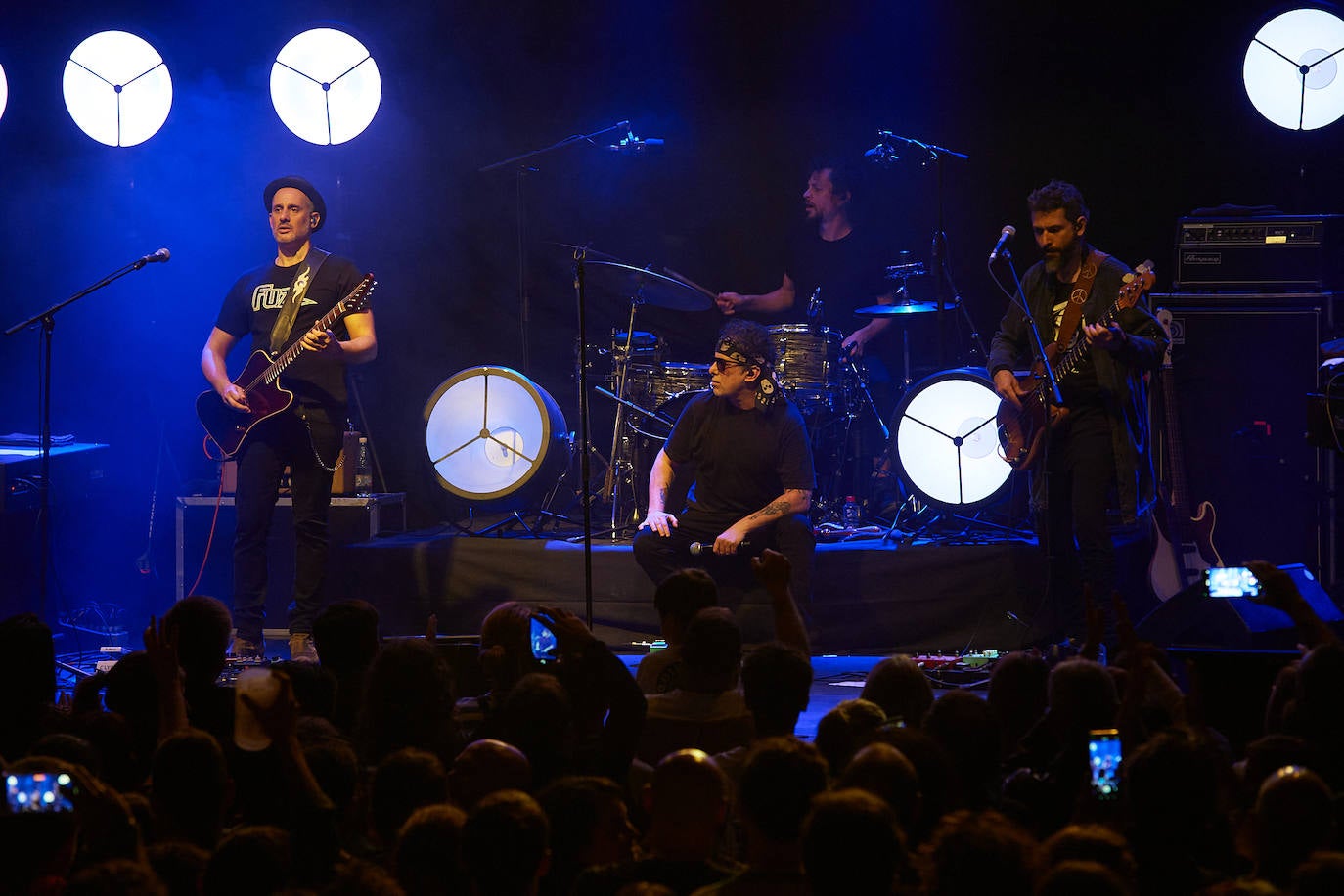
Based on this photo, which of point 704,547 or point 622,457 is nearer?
point 704,547

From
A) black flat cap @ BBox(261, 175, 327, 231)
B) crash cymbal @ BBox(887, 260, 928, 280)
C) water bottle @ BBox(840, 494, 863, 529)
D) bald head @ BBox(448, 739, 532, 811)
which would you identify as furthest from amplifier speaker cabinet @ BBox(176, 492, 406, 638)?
bald head @ BBox(448, 739, 532, 811)

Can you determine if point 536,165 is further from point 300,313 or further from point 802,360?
point 300,313

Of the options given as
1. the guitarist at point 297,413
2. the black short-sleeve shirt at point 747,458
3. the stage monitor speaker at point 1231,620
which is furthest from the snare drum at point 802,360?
the stage monitor speaker at point 1231,620

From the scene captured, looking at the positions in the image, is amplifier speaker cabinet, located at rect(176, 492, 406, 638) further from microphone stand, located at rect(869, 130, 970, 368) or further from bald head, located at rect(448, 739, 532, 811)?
bald head, located at rect(448, 739, 532, 811)

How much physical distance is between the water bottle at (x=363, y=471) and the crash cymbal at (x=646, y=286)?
1.95 meters

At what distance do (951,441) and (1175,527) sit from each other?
1396mm

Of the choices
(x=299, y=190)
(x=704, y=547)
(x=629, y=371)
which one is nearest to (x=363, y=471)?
(x=629, y=371)

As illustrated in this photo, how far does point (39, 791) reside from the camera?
2.62 metres

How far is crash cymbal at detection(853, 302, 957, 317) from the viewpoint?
28.4 feet

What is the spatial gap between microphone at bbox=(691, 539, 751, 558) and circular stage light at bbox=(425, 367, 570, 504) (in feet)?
5.22

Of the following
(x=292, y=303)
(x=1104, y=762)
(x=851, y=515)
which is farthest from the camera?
(x=851, y=515)

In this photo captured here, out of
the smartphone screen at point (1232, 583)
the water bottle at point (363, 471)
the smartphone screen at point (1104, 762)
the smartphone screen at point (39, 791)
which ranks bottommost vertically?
the smartphone screen at point (1104, 762)

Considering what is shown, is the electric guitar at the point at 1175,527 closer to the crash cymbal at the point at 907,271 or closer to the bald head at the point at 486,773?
the crash cymbal at the point at 907,271

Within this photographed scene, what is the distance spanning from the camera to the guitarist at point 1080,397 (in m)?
6.52
